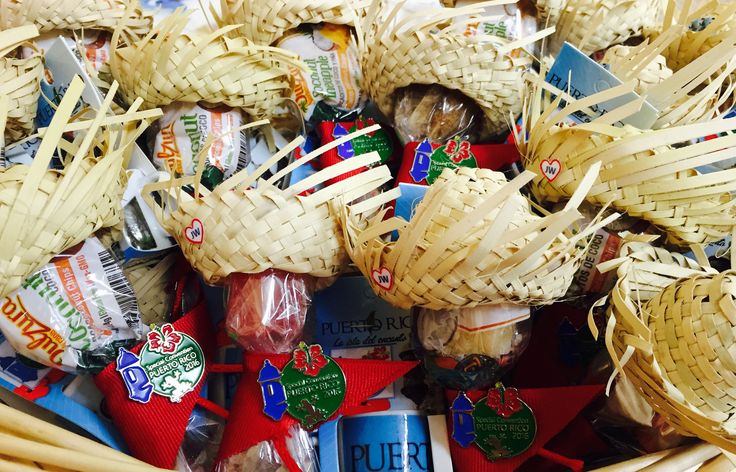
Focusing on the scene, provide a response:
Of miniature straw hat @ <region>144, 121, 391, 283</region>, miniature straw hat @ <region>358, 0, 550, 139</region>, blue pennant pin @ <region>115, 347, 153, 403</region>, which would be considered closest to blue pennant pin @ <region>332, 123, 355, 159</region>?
miniature straw hat @ <region>358, 0, 550, 139</region>

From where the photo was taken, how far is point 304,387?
804 millimetres

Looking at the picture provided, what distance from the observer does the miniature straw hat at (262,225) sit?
0.73 metres

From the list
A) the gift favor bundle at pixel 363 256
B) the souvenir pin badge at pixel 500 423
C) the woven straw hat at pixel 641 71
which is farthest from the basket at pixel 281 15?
the souvenir pin badge at pixel 500 423

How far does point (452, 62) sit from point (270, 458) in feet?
1.90

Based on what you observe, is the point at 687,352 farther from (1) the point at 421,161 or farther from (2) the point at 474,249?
(1) the point at 421,161

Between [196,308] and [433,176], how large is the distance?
Answer: 1.28ft

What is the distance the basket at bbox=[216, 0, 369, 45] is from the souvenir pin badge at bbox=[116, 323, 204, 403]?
1.58ft

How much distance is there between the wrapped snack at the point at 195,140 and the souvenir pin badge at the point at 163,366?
236 mm

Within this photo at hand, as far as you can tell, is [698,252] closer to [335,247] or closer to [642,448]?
[642,448]

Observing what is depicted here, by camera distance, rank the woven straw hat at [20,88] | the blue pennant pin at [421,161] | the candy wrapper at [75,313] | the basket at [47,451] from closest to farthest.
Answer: the basket at [47,451]
the candy wrapper at [75,313]
the woven straw hat at [20,88]
the blue pennant pin at [421,161]

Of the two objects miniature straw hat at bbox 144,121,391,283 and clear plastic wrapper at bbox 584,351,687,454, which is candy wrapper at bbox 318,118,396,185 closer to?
miniature straw hat at bbox 144,121,391,283

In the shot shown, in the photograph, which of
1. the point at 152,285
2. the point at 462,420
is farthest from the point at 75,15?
the point at 462,420

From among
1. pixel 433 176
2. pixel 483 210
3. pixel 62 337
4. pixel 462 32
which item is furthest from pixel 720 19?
pixel 62 337

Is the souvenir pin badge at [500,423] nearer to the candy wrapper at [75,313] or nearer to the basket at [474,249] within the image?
the basket at [474,249]
